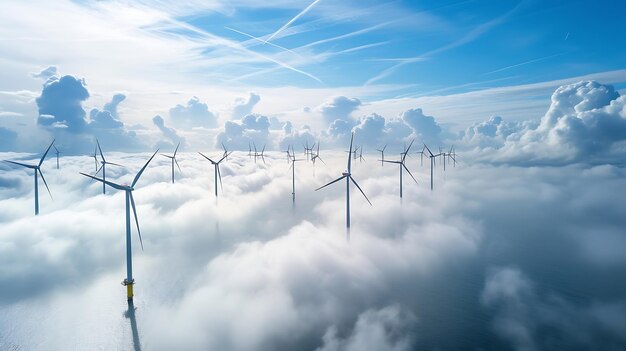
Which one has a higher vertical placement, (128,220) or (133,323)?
(128,220)

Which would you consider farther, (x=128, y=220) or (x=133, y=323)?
(x=133, y=323)

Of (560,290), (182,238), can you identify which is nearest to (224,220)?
(182,238)

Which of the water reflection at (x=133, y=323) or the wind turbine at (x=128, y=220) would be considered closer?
the water reflection at (x=133, y=323)

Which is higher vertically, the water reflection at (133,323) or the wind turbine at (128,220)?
the wind turbine at (128,220)

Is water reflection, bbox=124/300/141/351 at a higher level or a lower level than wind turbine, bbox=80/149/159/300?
lower

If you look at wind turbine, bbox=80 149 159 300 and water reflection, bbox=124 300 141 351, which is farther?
wind turbine, bbox=80 149 159 300

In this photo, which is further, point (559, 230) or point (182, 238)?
point (559, 230)

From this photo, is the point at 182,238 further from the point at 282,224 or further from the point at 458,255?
the point at 458,255

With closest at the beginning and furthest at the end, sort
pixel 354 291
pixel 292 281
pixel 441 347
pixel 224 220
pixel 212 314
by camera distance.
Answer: pixel 441 347
pixel 212 314
pixel 354 291
pixel 292 281
pixel 224 220
